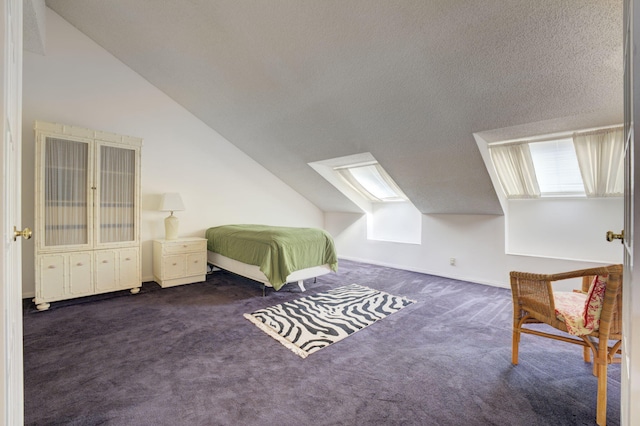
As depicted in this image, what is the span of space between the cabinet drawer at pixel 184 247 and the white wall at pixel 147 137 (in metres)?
0.55

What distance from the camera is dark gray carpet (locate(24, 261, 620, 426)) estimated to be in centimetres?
151

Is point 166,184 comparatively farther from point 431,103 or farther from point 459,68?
point 459,68

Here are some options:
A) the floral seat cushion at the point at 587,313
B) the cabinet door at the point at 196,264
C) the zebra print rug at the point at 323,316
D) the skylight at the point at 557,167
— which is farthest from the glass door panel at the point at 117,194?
the skylight at the point at 557,167

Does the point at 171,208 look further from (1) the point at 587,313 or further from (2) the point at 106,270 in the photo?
(1) the point at 587,313

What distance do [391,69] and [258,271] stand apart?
2.59 metres

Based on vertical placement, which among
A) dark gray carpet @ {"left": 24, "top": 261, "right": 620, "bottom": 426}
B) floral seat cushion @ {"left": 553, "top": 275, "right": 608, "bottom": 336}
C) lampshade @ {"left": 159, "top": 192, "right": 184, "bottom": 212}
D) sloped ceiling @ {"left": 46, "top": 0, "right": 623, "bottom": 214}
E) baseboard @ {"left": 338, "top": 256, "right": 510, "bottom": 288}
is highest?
sloped ceiling @ {"left": 46, "top": 0, "right": 623, "bottom": 214}

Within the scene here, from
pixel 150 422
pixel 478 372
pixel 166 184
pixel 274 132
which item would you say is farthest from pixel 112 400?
pixel 274 132

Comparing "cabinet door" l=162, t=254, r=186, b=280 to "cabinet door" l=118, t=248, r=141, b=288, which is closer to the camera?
"cabinet door" l=118, t=248, r=141, b=288

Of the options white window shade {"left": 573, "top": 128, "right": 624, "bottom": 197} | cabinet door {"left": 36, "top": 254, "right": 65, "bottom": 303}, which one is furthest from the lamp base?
white window shade {"left": 573, "top": 128, "right": 624, "bottom": 197}

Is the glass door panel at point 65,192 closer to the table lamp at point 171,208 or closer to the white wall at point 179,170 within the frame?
the white wall at point 179,170

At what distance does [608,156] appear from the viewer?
9.06ft

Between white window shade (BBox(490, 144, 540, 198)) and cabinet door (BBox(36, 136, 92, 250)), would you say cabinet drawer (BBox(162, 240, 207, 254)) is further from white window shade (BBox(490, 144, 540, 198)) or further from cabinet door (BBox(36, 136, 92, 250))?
white window shade (BBox(490, 144, 540, 198))

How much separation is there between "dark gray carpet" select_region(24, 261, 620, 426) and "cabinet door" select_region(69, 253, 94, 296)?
0.73ft

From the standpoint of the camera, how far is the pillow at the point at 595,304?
1.53 m
